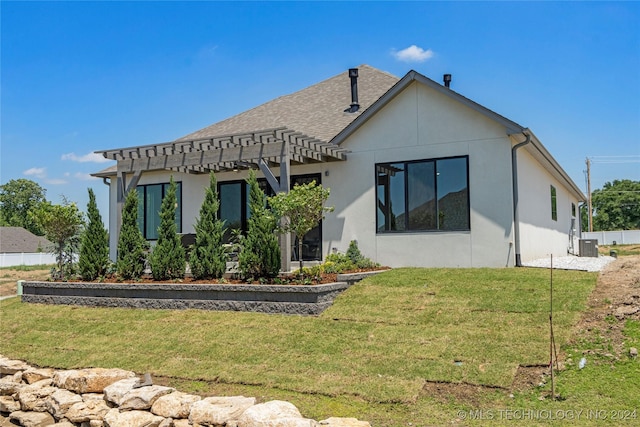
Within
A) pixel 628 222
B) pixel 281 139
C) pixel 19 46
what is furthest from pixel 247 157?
pixel 628 222

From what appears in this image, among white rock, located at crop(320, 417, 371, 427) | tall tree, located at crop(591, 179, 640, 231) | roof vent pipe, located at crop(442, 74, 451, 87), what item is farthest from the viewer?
tall tree, located at crop(591, 179, 640, 231)

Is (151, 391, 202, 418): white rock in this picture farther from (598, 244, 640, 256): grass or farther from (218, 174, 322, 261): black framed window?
(598, 244, 640, 256): grass

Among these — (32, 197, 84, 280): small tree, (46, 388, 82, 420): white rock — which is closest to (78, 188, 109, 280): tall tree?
(32, 197, 84, 280): small tree

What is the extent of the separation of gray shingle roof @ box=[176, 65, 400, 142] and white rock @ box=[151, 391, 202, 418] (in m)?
9.94

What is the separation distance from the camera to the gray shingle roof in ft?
52.6

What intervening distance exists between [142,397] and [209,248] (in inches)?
209

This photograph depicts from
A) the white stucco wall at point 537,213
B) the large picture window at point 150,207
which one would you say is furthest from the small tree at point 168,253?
the white stucco wall at point 537,213

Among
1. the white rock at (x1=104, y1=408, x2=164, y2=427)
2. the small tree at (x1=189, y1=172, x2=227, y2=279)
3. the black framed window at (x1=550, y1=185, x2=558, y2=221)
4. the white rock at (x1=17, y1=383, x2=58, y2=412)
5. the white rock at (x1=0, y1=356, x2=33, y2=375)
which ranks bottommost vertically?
the white rock at (x1=17, y1=383, x2=58, y2=412)

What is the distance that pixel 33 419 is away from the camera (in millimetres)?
7316

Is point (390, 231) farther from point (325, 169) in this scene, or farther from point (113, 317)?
point (113, 317)

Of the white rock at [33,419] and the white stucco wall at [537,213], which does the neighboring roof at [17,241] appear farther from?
the white rock at [33,419]

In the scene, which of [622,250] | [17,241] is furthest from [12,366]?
[17,241]

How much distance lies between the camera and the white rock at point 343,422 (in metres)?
4.97

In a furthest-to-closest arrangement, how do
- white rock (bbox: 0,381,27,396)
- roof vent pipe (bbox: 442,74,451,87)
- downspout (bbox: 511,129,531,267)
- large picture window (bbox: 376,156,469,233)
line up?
roof vent pipe (bbox: 442,74,451,87)
large picture window (bbox: 376,156,469,233)
downspout (bbox: 511,129,531,267)
white rock (bbox: 0,381,27,396)
